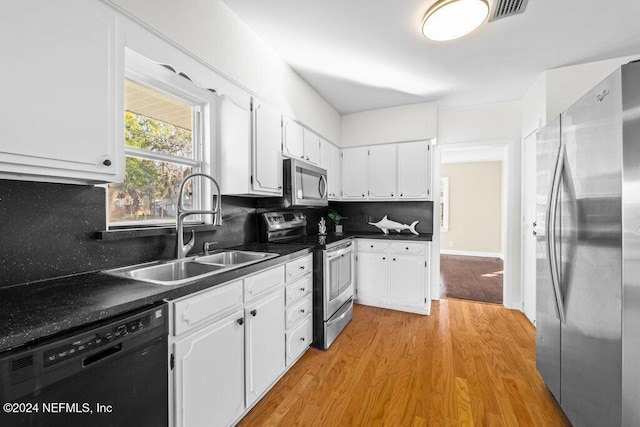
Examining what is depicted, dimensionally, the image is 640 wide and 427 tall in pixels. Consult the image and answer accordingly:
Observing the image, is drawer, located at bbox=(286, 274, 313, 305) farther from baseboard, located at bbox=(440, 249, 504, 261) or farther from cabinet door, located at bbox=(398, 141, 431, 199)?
baseboard, located at bbox=(440, 249, 504, 261)

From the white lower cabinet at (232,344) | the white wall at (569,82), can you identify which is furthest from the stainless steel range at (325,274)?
the white wall at (569,82)

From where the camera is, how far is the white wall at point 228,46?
1.48 m

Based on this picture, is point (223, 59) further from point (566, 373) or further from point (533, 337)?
point (533, 337)

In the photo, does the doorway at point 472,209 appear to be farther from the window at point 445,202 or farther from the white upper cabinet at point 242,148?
the white upper cabinet at point 242,148

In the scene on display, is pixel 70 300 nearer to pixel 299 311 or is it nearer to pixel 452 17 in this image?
pixel 299 311

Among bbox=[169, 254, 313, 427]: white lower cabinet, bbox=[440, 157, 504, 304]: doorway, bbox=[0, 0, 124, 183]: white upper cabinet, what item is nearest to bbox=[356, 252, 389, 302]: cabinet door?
bbox=[169, 254, 313, 427]: white lower cabinet

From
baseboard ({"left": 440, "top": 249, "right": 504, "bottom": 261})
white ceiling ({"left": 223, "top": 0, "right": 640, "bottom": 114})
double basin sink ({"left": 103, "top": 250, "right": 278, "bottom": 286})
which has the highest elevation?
white ceiling ({"left": 223, "top": 0, "right": 640, "bottom": 114})

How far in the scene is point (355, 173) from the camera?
3.86 m

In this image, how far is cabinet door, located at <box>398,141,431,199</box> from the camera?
3502 mm

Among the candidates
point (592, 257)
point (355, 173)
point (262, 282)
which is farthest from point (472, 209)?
point (262, 282)

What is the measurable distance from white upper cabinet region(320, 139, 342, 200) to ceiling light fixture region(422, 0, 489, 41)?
167 cm

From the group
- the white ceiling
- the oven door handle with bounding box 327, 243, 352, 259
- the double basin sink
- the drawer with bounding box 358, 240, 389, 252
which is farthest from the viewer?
the drawer with bounding box 358, 240, 389, 252

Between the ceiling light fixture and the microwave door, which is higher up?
the ceiling light fixture

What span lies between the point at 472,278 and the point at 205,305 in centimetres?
481
